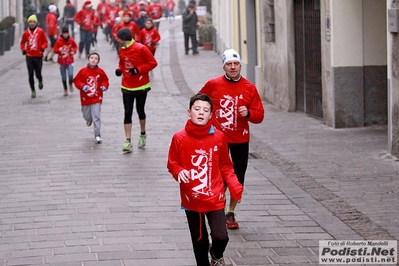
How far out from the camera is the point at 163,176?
33.5 ft

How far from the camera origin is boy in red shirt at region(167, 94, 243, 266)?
6.05 m

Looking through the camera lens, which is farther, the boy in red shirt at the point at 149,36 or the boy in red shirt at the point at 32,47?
the boy in red shirt at the point at 149,36

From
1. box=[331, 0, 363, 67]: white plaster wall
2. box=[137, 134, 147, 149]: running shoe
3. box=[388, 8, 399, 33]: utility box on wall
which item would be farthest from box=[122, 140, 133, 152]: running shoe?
box=[388, 8, 399, 33]: utility box on wall

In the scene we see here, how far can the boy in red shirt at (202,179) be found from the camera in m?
6.05

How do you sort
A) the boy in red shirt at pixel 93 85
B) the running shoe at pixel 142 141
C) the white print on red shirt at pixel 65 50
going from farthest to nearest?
1. the white print on red shirt at pixel 65 50
2. the boy in red shirt at pixel 93 85
3. the running shoe at pixel 142 141

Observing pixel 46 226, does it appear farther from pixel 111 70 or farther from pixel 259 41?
pixel 111 70

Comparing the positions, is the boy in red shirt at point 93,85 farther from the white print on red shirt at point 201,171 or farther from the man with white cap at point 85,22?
the man with white cap at point 85,22

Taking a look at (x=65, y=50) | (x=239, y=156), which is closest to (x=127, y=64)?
(x=239, y=156)

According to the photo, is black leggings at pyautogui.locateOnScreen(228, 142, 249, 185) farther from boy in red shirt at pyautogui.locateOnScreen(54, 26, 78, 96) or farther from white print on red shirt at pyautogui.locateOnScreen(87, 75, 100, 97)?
boy in red shirt at pyautogui.locateOnScreen(54, 26, 78, 96)

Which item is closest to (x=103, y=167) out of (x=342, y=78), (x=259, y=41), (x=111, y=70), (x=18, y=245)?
(x=18, y=245)

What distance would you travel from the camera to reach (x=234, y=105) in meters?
7.64

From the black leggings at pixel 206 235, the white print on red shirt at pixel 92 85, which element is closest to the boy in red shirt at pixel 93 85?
the white print on red shirt at pixel 92 85

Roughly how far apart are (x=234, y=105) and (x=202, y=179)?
5.41 feet

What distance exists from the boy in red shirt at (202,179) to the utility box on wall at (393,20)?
5452mm
